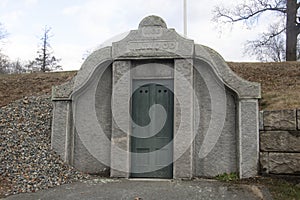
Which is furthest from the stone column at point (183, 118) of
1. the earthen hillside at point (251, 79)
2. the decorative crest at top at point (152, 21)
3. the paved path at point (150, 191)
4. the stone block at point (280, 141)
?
the earthen hillside at point (251, 79)

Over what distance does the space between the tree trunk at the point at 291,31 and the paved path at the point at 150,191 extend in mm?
10460

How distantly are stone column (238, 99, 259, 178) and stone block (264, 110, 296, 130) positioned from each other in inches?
9.2

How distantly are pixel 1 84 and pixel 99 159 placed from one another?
6.63 meters

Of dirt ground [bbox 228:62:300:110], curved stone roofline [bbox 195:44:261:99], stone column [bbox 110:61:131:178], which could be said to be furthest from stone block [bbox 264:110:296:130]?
stone column [bbox 110:61:131:178]

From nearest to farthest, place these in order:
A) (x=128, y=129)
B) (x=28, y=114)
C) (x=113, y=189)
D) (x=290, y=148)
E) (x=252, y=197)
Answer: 1. (x=252, y=197)
2. (x=113, y=189)
3. (x=290, y=148)
4. (x=128, y=129)
5. (x=28, y=114)

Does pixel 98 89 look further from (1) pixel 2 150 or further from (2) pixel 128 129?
(1) pixel 2 150

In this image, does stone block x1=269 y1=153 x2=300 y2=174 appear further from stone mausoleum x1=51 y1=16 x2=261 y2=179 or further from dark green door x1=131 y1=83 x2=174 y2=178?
dark green door x1=131 y1=83 x2=174 y2=178

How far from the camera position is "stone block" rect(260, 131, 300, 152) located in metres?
6.22

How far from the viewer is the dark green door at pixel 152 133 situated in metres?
6.66

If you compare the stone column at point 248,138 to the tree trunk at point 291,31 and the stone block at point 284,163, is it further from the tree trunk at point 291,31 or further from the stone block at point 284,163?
the tree trunk at point 291,31

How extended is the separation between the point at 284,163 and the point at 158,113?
2490 millimetres

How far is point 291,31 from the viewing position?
1562cm

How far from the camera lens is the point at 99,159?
6875 millimetres

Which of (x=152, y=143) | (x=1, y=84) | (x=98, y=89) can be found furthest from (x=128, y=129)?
(x=1, y=84)
